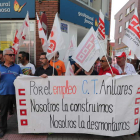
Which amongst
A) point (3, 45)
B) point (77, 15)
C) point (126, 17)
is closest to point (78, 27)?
point (77, 15)

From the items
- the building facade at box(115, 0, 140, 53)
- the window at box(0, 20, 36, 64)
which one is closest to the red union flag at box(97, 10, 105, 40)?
the window at box(0, 20, 36, 64)

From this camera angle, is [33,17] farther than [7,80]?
Yes

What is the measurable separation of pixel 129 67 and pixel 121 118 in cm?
159

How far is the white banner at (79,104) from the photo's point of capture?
2.91 meters

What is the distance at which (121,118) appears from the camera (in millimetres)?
2924

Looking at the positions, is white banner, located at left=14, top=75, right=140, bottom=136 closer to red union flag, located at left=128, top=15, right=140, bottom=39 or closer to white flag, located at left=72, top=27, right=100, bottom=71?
white flag, located at left=72, top=27, right=100, bottom=71

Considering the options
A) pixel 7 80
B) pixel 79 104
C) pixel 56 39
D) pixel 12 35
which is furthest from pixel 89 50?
pixel 12 35

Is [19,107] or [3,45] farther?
[3,45]

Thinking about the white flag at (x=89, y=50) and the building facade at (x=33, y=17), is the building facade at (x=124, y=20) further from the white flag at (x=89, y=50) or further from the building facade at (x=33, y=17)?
the white flag at (x=89, y=50)

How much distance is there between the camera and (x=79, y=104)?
9.70 ft

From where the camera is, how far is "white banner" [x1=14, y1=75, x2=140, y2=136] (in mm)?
2910

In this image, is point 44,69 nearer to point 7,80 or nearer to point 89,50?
point 7,80

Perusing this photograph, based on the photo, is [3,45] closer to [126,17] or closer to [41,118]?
[41,118]

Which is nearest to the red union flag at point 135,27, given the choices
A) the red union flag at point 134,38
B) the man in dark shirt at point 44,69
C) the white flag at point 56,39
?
the red union flag at point 134,38
